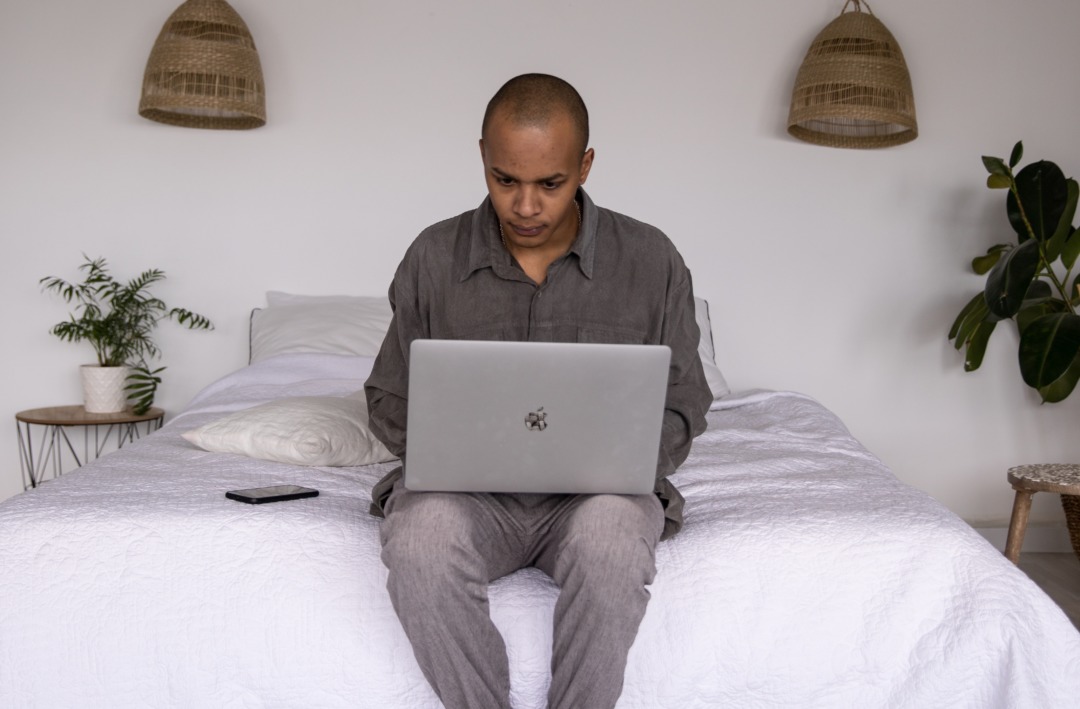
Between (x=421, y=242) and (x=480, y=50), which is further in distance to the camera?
(x=480, y=50)

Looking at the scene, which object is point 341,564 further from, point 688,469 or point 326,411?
point 688,469

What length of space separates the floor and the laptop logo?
201 cm

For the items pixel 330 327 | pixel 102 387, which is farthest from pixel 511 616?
pixel 102 387

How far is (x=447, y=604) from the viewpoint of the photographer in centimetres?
133

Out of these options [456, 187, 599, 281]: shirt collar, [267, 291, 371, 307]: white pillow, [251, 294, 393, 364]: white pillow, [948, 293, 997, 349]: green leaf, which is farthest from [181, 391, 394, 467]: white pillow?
[948, 293, 997, 349]: green leaf

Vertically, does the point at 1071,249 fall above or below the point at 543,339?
above

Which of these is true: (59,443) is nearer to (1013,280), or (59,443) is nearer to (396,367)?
(396,367)

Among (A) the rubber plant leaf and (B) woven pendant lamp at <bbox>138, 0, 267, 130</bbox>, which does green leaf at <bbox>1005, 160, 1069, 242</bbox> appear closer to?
(A) the rubber plant leaf

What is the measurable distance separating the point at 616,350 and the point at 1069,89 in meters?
2.92

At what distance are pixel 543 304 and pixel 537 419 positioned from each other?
38 centimetres

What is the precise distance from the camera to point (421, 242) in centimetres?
171

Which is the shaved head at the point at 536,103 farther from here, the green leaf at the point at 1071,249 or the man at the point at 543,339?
the green leaf at the point at 1071,249

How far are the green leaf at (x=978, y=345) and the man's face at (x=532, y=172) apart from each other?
82.5 inches

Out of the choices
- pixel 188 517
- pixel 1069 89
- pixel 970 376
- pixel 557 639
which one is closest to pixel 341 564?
pixel 188 517
